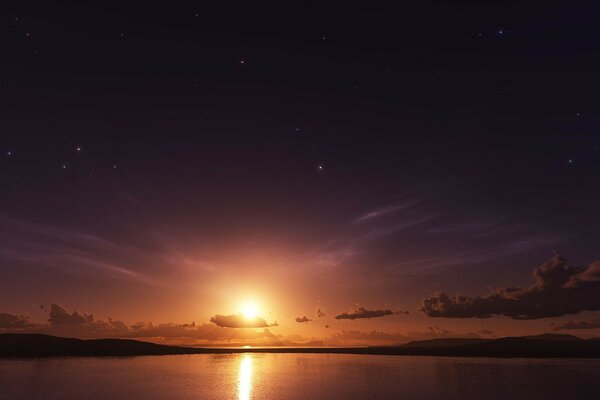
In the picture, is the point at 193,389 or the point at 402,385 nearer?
the point at 193,389

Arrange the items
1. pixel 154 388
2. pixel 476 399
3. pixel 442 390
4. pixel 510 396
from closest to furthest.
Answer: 1. pixel 476 399
2. pixel 510 396
3. pixel 442 390
4. pixel 154 388

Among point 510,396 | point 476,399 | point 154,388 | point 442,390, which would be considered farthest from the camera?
point 154,388

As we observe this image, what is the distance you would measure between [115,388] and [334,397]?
4759 cm

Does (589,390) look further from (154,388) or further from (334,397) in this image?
(154,388)

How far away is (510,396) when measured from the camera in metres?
81.9

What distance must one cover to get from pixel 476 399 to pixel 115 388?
70597 millimetres

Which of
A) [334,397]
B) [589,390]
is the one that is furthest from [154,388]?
[589,390]

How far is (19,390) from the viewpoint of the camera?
9238 cm

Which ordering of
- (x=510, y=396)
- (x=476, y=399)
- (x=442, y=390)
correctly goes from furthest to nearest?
1. (x=442, y=390)
2. (x=510, y=396)
3. (x=476, y=399)

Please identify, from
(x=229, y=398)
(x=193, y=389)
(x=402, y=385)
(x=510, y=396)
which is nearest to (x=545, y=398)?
(x=510, y=396)

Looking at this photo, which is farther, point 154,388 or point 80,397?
point 154,388

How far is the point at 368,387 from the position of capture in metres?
95.1

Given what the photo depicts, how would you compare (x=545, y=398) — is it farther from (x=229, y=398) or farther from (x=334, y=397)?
(x=229, y=398)

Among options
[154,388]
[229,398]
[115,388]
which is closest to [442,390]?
[229,398]
